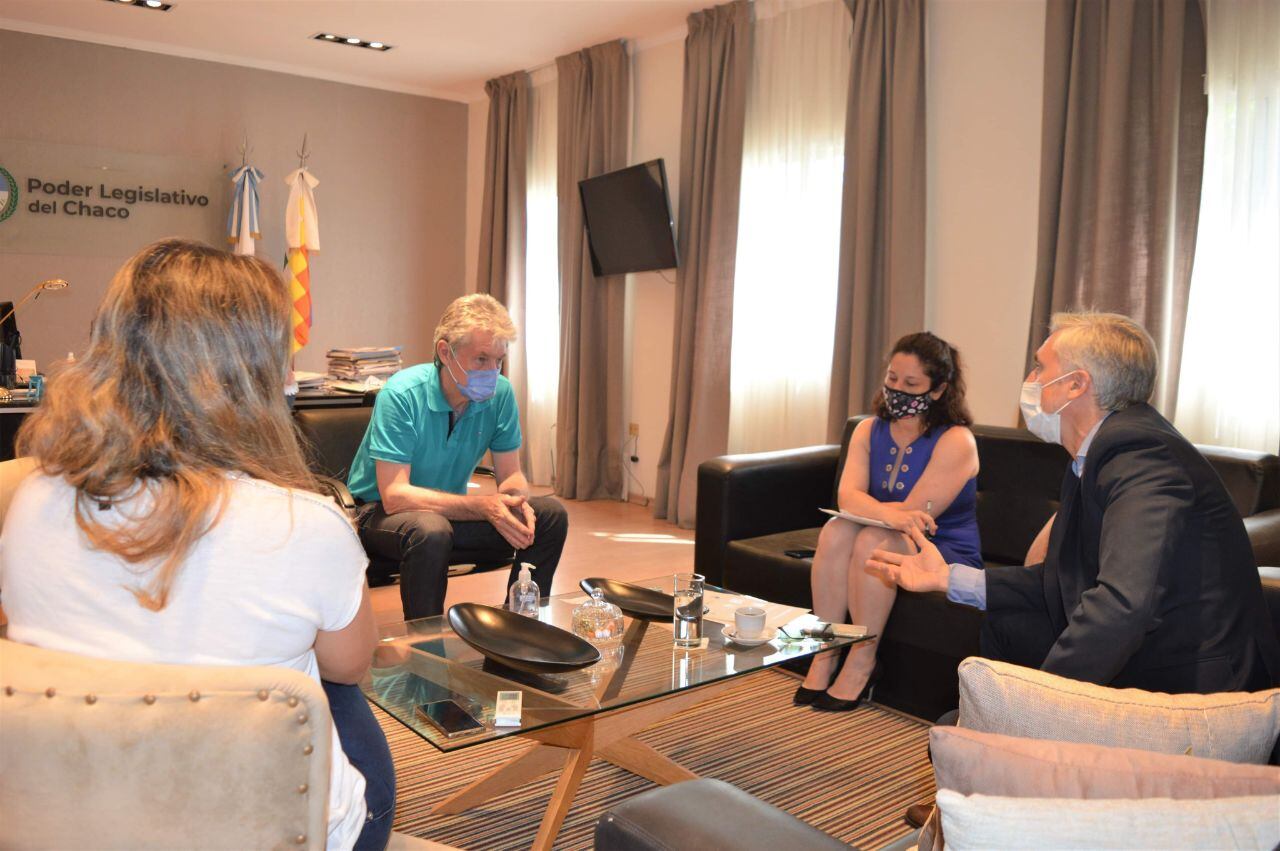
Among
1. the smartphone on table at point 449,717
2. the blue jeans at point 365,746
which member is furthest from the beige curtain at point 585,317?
the blue jeans at point 365,746

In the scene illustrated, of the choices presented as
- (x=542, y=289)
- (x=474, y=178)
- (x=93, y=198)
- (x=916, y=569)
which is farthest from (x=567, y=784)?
(x=474, y=178)

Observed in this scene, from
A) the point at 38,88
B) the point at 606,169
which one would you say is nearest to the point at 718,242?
the point at 606,169

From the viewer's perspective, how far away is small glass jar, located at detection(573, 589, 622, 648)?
236cm

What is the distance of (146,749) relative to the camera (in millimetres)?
961

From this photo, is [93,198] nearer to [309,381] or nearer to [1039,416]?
[309,381]

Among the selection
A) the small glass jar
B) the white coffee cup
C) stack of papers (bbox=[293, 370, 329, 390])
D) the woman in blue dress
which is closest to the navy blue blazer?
the white coffee cup

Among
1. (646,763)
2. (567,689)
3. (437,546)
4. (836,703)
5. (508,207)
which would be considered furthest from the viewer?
(508,207)

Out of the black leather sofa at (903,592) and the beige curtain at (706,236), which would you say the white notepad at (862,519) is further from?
the beige curtain at (706,236)

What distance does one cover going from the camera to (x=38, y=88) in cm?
627

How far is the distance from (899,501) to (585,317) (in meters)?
3.67

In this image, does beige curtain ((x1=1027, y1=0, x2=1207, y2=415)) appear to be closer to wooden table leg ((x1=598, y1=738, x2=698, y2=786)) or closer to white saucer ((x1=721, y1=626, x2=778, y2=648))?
white saucer ((x1=721, y1=626, x2=778, y2=648))

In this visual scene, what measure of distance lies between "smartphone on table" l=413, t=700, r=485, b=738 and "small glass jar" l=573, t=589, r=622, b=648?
1.60 ft

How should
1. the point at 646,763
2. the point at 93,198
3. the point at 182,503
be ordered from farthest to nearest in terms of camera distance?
1. the point at 93,198
2. the point at 646,763
3. the point at 182,503

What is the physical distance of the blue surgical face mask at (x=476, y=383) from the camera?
313 centimetres
